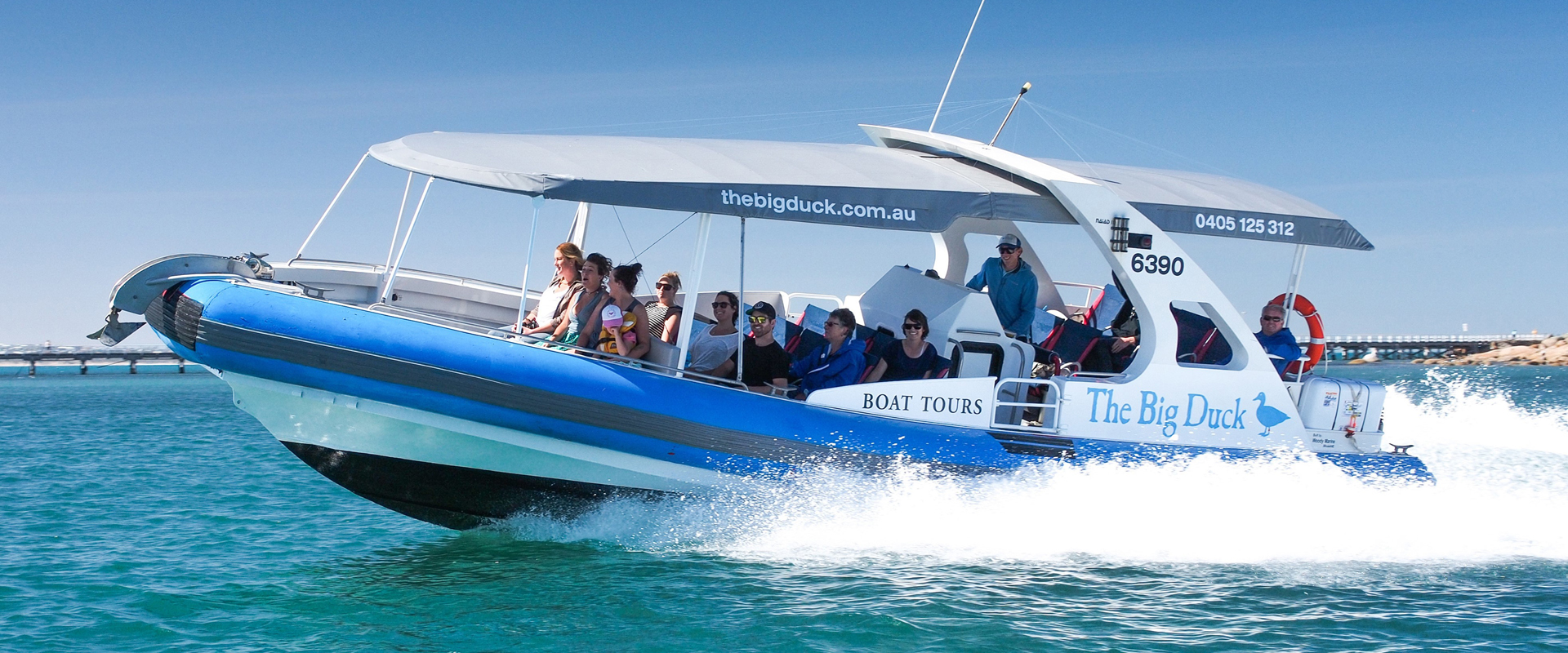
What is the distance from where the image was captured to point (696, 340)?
768 centimetres

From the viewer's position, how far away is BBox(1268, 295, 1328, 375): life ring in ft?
27.4

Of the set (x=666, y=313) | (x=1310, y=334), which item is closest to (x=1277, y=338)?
(x=1310, y=334)

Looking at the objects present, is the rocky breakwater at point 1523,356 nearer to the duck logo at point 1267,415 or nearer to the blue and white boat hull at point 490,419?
the duck logo at point 1267,415

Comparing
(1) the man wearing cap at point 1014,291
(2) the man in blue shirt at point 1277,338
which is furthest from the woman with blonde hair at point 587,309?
(2) the man in blue shirt at point 1277,338

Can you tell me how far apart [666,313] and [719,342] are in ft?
1.88

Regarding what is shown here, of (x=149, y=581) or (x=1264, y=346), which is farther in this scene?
(x=1264, y=346)

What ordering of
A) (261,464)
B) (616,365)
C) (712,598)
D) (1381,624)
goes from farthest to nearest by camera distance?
(261,464), (616,365), (712,598), (1381,624)

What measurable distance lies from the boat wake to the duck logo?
237 mm

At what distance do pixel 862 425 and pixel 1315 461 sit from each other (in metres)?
3.29

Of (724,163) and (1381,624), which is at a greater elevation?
(724,163)

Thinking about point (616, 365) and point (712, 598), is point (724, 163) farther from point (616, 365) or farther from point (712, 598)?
point (712, 598)

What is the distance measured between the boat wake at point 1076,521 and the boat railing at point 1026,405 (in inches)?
15.2

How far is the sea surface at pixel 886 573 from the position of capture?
573cm

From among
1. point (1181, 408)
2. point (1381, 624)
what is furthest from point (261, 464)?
point (1381, 624)
